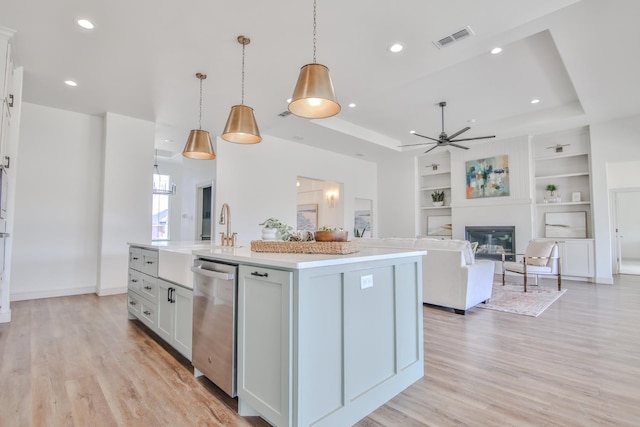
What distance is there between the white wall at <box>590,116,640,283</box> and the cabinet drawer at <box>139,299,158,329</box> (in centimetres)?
731

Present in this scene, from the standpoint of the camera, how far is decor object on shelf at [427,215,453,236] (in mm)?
8266

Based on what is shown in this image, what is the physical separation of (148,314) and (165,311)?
1.63 feet

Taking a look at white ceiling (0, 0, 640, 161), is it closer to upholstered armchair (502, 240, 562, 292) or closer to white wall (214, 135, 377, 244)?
white wall (214, 135, 377, 244)

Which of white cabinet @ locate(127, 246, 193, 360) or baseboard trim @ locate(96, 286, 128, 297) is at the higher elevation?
white cabinet @ locate(127, 246, 193, 360)

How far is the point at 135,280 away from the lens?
337 cm

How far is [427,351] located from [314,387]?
1.54 meters

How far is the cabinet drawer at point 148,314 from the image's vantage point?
2.83m

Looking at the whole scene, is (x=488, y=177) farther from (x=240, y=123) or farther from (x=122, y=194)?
(x=122, y=194)

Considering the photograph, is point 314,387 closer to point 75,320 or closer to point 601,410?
point 601,410

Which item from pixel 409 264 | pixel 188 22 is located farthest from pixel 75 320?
pixel 409 264

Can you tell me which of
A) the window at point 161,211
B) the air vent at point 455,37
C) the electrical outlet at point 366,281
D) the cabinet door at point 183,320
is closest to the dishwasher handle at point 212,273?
the cabinet door at point 183,320

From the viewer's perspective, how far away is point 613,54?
3.70m

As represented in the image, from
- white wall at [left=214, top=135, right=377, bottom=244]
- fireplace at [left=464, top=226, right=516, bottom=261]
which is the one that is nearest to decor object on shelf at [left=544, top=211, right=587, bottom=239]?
fireplace at [left=464, top=226, right=516, bottom=261]

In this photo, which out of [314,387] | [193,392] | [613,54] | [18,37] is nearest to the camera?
[314,387]
